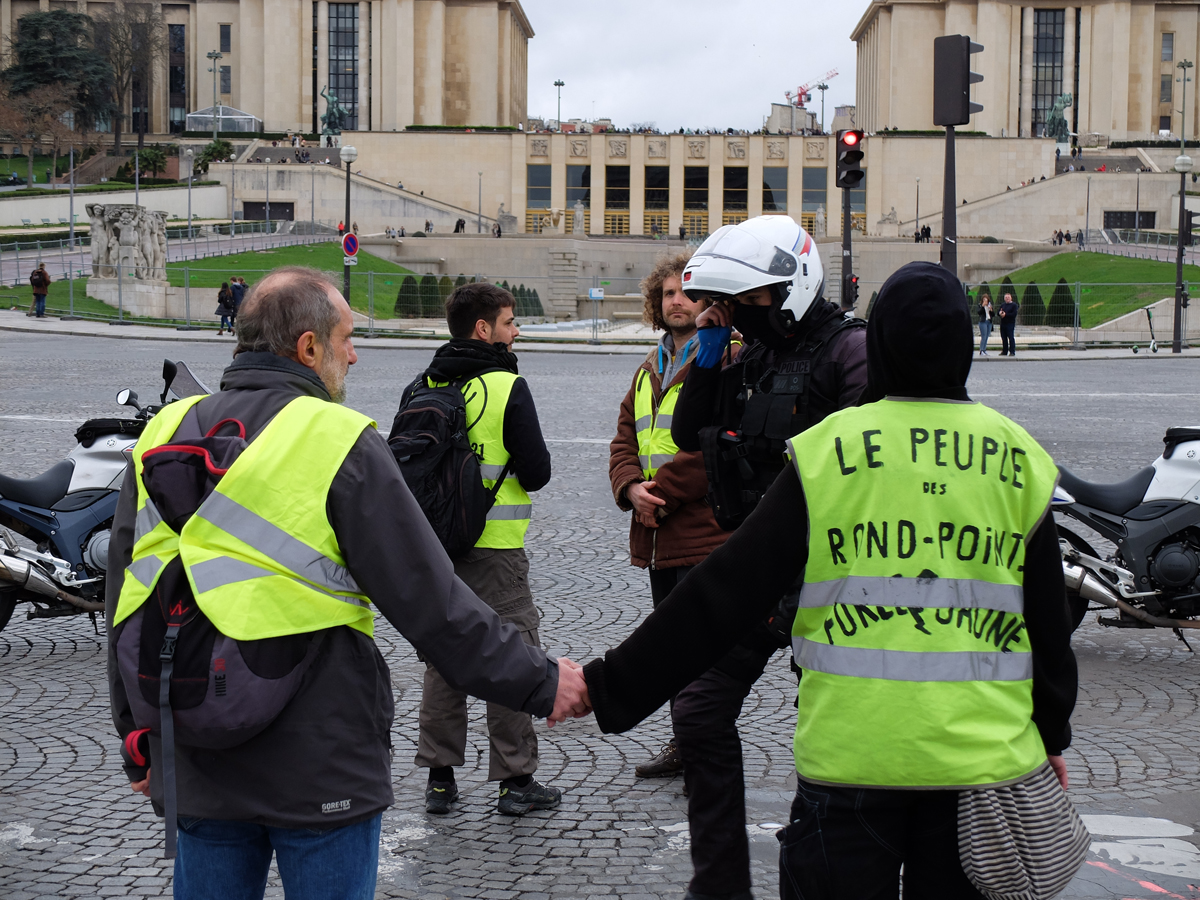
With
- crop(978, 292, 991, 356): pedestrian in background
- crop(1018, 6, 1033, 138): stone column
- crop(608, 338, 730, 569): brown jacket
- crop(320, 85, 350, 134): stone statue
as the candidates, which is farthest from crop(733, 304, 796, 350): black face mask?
crop(1018, 6, 1033, 138): stone column

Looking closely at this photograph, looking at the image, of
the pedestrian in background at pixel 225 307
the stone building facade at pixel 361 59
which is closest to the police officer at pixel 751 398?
the pedestrian in background at pixel 225 307

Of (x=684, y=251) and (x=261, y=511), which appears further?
(x=684, y=251)

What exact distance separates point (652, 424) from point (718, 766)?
4.95 feet

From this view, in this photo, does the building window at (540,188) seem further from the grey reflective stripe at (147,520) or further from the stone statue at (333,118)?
the grey reflective stripe at (147,520)

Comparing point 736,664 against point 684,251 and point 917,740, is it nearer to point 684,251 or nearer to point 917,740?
point 917,740

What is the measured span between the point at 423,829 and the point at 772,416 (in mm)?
1733

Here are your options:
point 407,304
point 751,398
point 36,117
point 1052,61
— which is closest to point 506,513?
point 751,398

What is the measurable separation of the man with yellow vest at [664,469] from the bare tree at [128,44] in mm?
85266

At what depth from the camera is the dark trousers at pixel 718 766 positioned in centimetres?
321

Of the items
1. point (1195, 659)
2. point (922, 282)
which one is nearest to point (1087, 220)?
point (1195, 659)

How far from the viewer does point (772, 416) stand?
3.43 m

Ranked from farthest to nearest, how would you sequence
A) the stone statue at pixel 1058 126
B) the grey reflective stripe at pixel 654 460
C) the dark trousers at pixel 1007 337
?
the stone statue at pixel 1058 126
the dark trousers at pixel 1007 337
the grey reflective stripe at pixel 654 460

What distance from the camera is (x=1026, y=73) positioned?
287 feet

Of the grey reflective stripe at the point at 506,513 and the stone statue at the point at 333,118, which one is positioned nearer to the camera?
the grey reflective stripe at the point at 506,513
